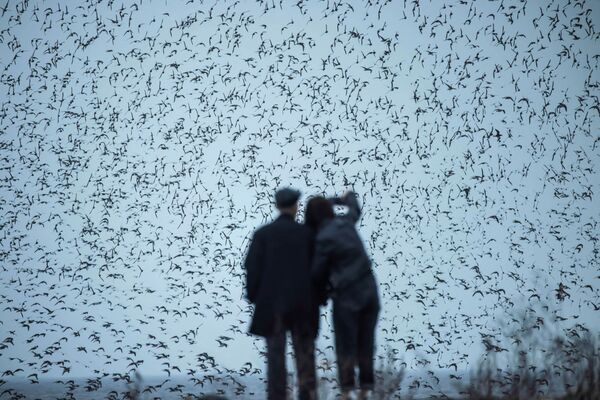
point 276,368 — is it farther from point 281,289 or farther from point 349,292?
point 349,292

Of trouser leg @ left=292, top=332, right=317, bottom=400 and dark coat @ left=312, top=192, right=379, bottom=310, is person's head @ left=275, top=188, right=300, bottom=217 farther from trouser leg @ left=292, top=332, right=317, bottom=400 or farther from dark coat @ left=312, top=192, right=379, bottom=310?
trouser leg @ left=292, top=332, right=317, bottom=400

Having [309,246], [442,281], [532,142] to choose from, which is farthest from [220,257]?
[309,246]

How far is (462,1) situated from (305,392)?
1505 cm

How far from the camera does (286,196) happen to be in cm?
902

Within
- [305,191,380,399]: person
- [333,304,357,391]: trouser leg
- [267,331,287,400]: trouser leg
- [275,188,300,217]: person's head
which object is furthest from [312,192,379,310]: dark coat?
[267,331,287,400]: trouser leg

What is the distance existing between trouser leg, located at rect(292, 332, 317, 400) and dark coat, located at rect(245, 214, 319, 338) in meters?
0.10

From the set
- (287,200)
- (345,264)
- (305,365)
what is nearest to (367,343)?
(345,264)

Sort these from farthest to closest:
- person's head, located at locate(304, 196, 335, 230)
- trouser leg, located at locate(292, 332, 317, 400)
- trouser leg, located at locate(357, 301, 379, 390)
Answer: person's head, located at locate(304, 196, 335, 230), trouser leg, located at locate(357, 301, 379, 390), trouser leg, located at locate(292, 332, 317, 400)

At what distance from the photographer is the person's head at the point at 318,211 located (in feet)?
30.1

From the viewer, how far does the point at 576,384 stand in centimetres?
816

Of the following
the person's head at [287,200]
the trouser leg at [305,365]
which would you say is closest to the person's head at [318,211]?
the person's head at [287,200]

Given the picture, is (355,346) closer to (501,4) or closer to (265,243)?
(265,243)

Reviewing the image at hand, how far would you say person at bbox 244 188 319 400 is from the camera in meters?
8.75

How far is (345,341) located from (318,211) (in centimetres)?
129
